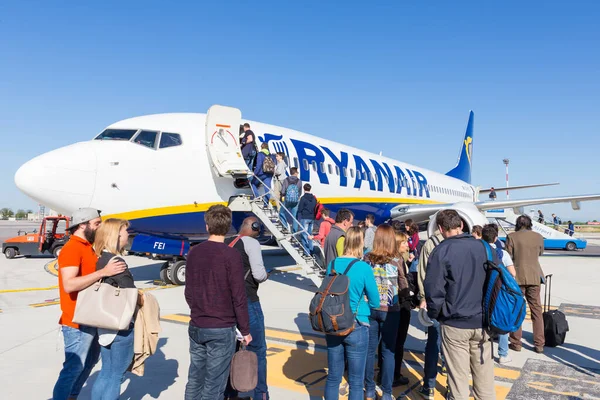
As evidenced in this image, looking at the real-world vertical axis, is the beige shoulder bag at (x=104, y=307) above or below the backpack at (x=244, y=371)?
above

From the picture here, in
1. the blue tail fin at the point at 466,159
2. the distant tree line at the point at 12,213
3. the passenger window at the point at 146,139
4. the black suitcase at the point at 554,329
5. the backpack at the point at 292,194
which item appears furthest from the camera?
the distant tree line at the point at 12,213

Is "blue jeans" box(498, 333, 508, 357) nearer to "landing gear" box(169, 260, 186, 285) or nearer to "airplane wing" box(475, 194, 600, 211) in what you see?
"landing gear" box(169, 260, 186, 285)

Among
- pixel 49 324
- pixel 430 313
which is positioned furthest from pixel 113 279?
pixel 49 324

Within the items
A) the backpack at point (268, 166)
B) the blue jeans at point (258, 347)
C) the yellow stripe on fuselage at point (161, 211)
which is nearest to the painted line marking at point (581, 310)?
the backpack at point (268, 166)

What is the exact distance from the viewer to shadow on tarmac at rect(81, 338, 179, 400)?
4.67 metres

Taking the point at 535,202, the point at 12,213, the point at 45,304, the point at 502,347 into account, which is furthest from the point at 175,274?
the point at 12,213

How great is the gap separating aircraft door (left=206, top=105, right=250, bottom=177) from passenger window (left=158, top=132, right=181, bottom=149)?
24.6 inches

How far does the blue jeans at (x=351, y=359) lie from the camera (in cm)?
395

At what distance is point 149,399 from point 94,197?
199 inches

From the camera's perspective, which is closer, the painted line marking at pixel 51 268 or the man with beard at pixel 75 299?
the man with beard at pixel 75 299

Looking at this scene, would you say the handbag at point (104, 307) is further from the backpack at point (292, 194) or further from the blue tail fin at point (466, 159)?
the blue tail fin at point (466, 159)

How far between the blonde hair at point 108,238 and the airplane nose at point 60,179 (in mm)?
5156

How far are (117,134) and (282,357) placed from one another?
20.1 ft

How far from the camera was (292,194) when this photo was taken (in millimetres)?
10086
